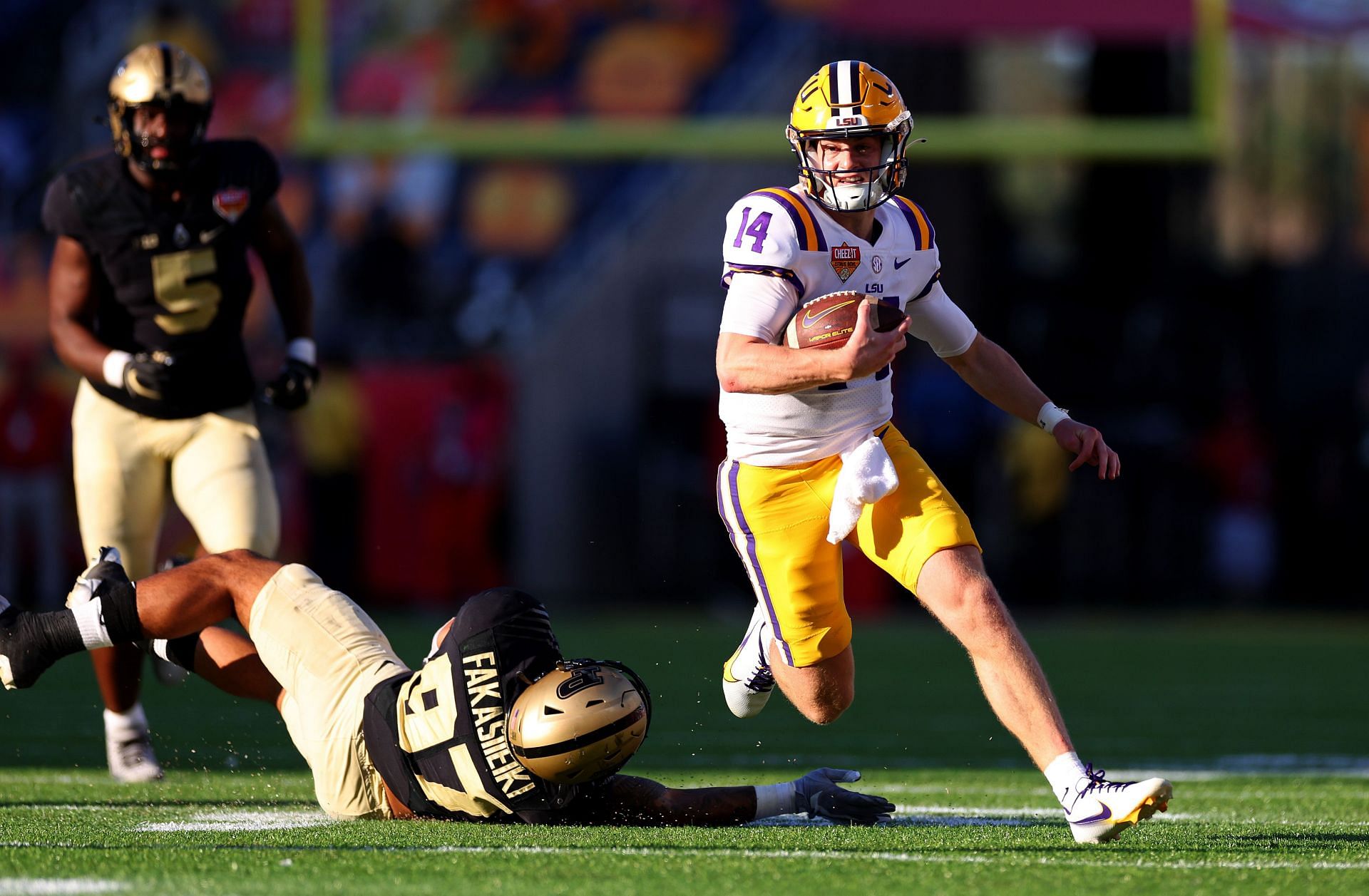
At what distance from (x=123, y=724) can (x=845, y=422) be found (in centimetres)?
221

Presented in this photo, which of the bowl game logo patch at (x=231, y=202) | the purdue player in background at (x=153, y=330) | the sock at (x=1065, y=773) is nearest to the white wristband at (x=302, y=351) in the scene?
the purdue player in background at (x=153, y=330)

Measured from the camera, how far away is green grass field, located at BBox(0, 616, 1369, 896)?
3.70m

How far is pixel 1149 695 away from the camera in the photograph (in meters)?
8.38

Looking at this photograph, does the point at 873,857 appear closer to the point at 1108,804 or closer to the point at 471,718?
the point at 1108,804

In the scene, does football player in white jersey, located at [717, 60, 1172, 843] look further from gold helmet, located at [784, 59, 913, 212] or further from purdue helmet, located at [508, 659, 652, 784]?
purdue helmet, located at [508, 659, 652, 784]

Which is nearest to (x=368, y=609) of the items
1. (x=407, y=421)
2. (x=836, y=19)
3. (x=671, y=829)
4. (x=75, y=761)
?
(x=407, y=421)

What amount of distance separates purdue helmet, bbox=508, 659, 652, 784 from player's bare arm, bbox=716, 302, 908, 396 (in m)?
0.75

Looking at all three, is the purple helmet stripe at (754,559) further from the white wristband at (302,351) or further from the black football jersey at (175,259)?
the black football jersey at (175,259)

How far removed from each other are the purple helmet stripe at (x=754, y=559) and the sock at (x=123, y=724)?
1.82m

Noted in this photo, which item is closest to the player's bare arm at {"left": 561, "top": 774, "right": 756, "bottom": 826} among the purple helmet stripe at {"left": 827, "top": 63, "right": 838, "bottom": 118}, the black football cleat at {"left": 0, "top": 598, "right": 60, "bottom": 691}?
the black football cleat at {"left": 0, "top": 598, "right": 60, "bottom": 691}

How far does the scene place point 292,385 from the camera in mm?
5645

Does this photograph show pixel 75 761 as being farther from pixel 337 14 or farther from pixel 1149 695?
pixel 337 14

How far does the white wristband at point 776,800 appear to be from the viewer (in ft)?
14.9

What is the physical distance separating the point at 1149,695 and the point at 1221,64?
19.2ft
